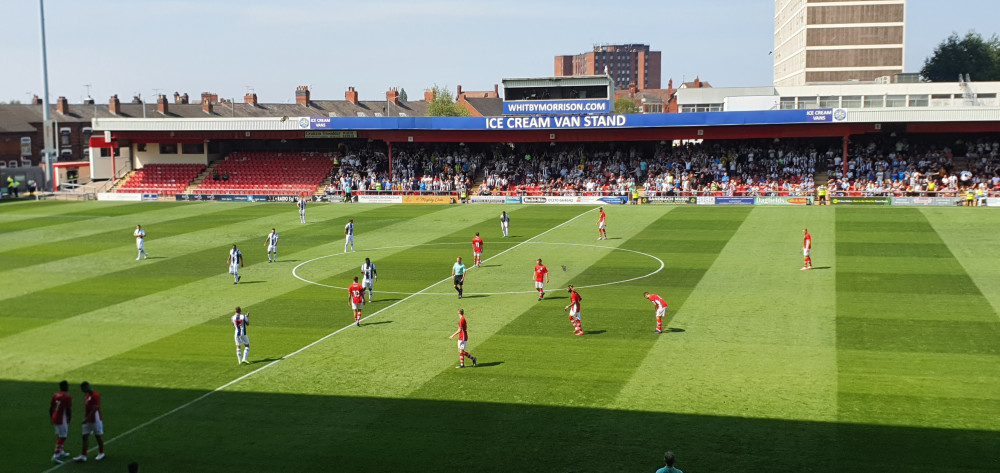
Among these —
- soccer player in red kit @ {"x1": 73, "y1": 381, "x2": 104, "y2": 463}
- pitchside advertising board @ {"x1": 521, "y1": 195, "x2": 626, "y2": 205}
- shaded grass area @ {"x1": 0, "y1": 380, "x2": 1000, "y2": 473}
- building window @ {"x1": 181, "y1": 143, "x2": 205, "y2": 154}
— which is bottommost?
shaded grass area @ {"x1": 0, "y1": 380, "x2": 1000, "y2": 473}

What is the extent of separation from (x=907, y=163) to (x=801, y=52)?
75.7 meters

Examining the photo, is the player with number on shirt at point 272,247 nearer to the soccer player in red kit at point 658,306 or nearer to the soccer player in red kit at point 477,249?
the soccer player in red kit at point 477,249

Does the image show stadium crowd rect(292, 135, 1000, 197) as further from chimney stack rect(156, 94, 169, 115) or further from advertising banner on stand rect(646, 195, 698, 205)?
chimney stack rect(156, 94, 169, 115)

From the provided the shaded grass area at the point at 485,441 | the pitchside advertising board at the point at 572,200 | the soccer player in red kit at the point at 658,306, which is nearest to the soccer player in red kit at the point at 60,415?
the shaded grass area at the point at 485,441

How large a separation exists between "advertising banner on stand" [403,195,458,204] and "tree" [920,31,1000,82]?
103m

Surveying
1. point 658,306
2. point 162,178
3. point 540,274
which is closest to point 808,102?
point 162,178

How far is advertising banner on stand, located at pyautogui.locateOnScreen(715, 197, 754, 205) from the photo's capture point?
203 ft

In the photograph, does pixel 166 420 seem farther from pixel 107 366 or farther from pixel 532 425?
pixel 532 425

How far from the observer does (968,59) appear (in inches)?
5389

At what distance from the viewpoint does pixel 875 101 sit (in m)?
107

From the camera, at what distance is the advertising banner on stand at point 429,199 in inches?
2645

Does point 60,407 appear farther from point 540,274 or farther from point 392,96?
point 392,96

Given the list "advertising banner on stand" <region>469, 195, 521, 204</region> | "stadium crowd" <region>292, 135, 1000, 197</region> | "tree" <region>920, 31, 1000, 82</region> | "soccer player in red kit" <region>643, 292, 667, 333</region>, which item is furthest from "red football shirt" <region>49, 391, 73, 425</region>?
"tree" <region>920, 31, 1000, 82</region>

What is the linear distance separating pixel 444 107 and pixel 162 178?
204ft
